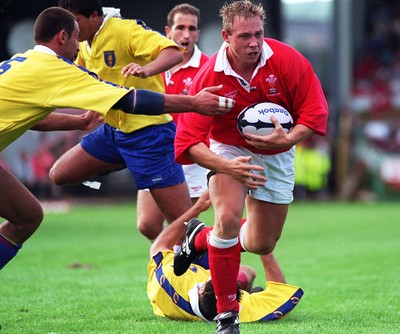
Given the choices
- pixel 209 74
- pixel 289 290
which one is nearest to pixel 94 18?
pixel 209 74

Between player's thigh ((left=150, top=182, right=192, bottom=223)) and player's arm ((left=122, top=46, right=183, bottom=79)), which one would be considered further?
player's thigh ((left=150, top=182, right=192, bottom=223))

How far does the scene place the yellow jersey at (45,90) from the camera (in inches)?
224

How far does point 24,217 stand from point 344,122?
17.7 meters

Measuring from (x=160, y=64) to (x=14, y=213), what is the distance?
159 cm

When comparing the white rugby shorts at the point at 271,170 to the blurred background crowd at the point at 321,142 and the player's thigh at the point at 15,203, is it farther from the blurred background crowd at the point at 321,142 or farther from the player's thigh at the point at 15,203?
the blurred background crowd at the point at 321,142

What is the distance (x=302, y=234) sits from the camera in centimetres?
1455

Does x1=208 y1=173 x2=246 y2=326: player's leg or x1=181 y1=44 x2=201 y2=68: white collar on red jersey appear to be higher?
x1=181 y1=44 x2=201 y2=68: white collar on red jersey

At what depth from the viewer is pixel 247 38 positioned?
5.96 metres

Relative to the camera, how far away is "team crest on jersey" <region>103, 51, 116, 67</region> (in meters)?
7.45

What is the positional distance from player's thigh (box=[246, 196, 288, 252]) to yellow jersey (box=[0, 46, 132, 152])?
136cm

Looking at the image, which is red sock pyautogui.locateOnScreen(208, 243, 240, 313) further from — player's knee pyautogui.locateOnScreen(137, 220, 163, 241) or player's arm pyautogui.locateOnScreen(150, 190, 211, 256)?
player's knee pyautogui.locateOnScreen(137, 220, 163, 241)

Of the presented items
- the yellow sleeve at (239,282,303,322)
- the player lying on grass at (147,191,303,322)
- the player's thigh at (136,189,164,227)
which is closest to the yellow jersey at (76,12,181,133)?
the player's thigh at (136,189,164,227)

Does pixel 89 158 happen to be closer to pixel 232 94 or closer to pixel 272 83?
pixel 232 94

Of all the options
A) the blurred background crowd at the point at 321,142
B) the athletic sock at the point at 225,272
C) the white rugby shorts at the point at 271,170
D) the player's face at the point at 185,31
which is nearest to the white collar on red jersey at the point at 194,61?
the player's face at the point at 185,31
